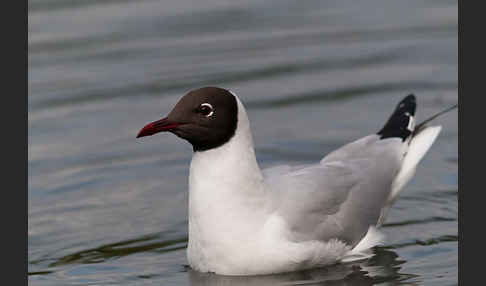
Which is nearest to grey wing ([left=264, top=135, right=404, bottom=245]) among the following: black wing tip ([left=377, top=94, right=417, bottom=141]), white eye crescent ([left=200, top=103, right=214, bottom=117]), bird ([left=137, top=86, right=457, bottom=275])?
bird ([left=137, top=86, right=457, bottom=275])

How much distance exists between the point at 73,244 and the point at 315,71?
500 cm

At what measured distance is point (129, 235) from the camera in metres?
10.1

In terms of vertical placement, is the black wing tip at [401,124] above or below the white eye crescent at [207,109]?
below

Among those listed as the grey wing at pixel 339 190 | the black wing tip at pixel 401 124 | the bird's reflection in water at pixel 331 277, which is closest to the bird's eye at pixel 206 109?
the grey wing at pixel 339 190

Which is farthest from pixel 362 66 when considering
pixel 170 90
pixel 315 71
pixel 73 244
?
pixel 73 244

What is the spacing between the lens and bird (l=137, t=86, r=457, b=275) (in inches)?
344

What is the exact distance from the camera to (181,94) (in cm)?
1359

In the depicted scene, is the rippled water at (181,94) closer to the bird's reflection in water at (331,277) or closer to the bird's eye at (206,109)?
the bird's reflection in water at (331,277)

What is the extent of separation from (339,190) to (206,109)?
1383 millimetres

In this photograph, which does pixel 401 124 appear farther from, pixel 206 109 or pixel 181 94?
pixel 181 94

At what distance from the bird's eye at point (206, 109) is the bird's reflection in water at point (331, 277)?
1.21 meters

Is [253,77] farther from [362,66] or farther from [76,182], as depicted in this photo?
[76,182]

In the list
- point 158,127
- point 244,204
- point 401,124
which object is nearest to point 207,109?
point 158,127

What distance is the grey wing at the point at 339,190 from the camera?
9039mm
